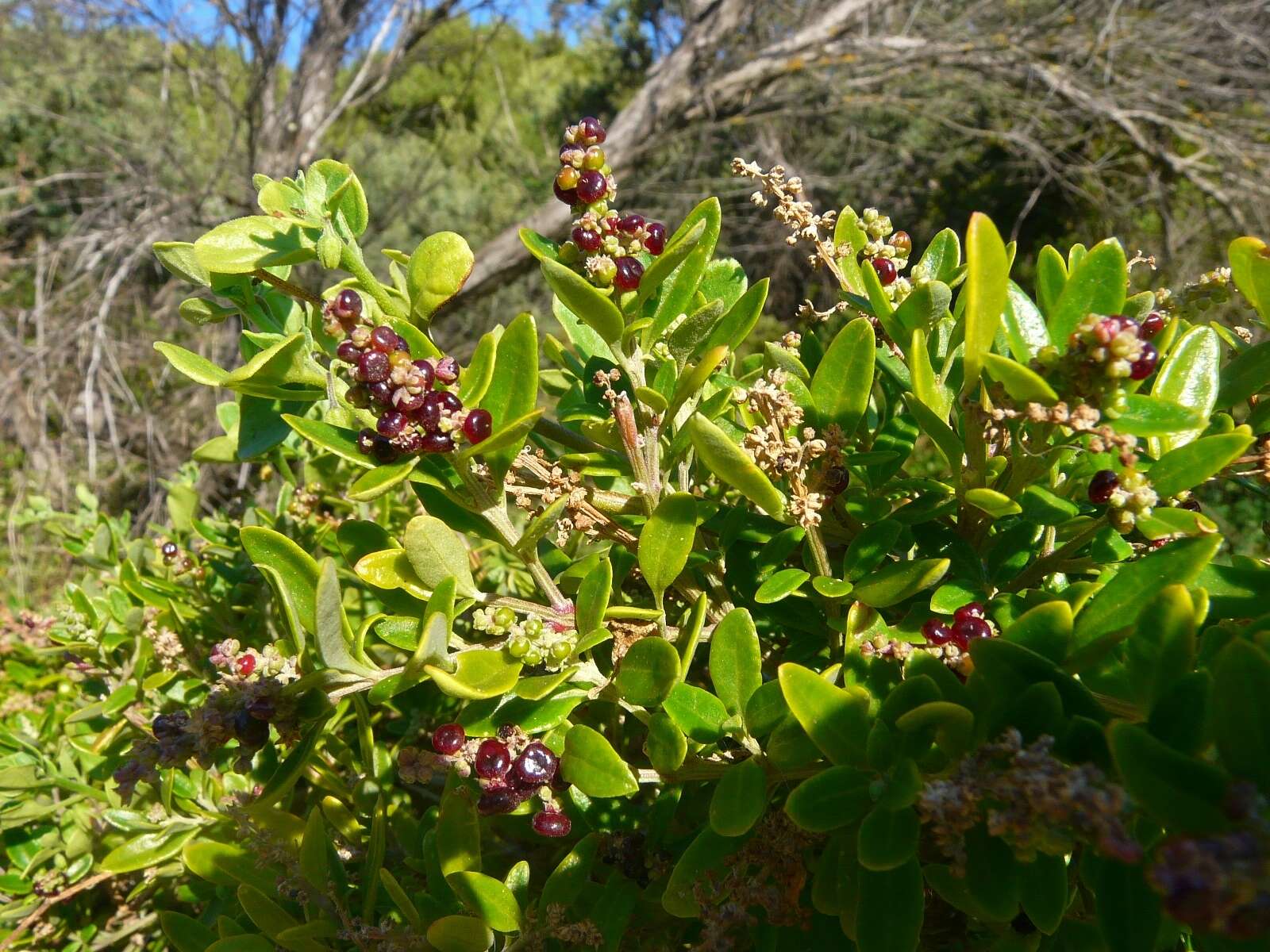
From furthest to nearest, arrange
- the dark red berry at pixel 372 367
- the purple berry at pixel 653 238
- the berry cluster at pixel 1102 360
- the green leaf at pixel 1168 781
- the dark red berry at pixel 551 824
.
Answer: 1. the purple berry at pixel 653 238
2. the dark red berry at pixel 551 824
3. the dark red berry at pixel 372 367
4. the berry cluster at pixel 1102 360
5. the green leaf at pixel 1168 781

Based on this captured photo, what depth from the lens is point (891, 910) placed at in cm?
72

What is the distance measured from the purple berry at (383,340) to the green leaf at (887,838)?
2.05ft

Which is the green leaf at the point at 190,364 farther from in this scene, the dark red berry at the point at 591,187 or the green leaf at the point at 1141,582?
the green leaf at the point at 1141,582

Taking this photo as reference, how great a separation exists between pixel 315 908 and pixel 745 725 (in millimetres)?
676

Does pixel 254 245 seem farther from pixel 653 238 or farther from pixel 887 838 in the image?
pixel 887 838

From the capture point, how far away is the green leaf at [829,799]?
0.72 meters

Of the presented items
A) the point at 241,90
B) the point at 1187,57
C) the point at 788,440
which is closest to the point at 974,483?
the point at 788,440

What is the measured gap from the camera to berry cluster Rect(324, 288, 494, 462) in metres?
0.79

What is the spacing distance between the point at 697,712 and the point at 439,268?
0.57 metres

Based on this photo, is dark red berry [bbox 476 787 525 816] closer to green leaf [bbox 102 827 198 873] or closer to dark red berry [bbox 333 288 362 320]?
dark red berry [bbox 333 288 362 320]

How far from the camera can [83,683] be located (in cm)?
172

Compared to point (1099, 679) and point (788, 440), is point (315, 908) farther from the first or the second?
point (1099, 679)

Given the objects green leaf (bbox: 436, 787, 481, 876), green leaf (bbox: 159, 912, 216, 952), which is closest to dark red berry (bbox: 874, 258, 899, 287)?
green leaf (bbox: 436, 787, 481, 876)

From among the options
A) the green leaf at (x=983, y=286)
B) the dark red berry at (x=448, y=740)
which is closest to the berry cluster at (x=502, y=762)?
the dark red berry at (x=448, y=740)
